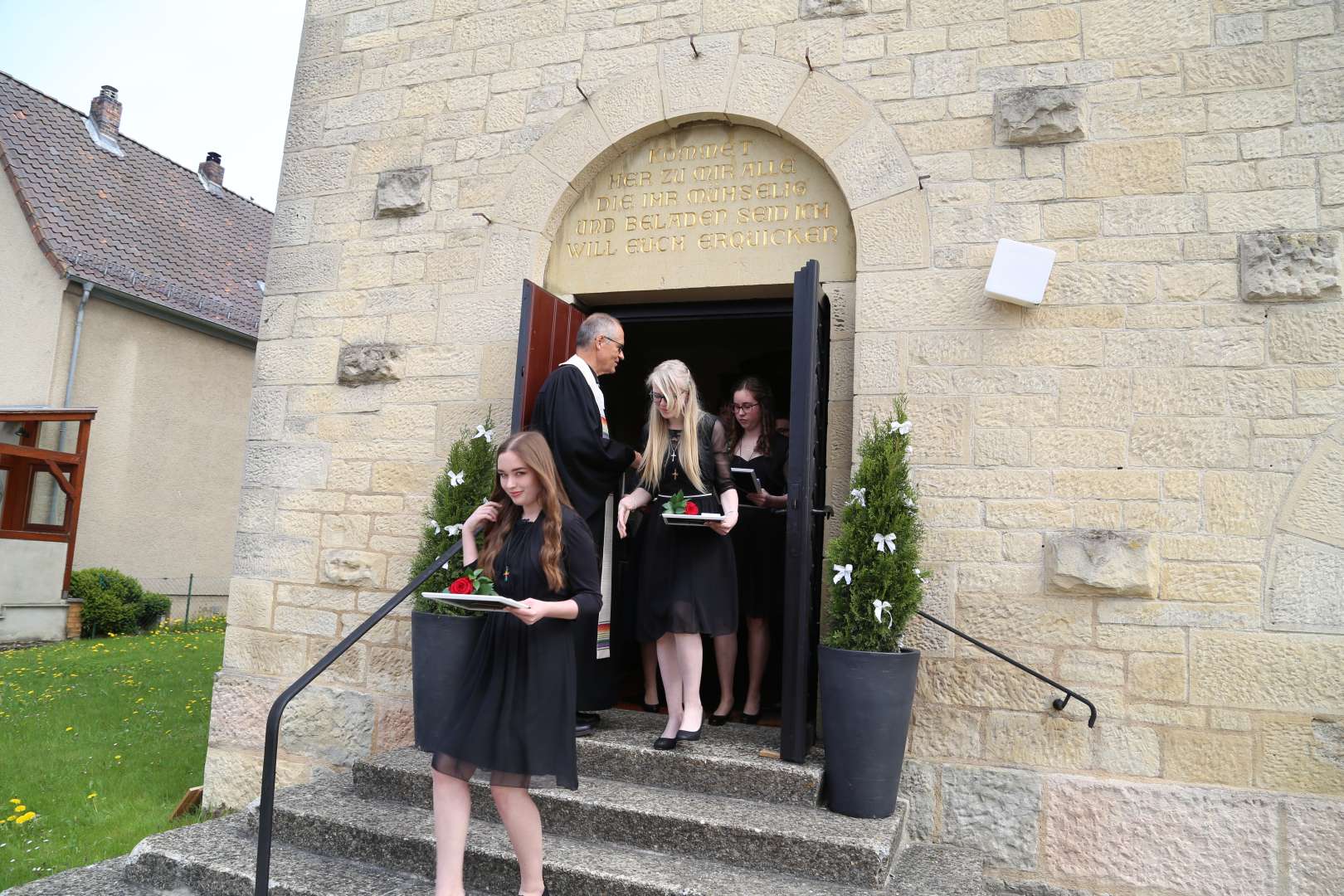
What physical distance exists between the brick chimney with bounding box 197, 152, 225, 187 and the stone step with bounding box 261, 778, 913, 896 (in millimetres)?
18727

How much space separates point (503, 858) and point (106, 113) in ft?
60.6

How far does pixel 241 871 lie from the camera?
3504 millimetres

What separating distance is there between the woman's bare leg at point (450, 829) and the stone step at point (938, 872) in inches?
60.1

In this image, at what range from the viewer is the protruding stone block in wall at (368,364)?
17.3 feet

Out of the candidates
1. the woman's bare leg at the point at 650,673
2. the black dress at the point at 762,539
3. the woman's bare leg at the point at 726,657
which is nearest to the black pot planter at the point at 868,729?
the woman's bare leg at the point at 726,657

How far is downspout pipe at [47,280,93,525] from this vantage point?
13.3m

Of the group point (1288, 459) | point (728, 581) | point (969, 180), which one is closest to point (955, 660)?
point (728, 581)

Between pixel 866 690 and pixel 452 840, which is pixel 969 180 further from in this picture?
pixel 452 840

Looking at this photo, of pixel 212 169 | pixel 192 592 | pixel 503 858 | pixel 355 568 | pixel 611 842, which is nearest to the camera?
pixel 503 858

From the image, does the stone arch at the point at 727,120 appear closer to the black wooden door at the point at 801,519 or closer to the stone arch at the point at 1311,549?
the black wooden door at the point at 801,519

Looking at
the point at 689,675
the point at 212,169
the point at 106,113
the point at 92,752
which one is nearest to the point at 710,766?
the point at 689,675

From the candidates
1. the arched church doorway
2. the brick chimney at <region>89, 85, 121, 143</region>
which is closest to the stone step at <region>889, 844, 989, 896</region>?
the arched church doorway

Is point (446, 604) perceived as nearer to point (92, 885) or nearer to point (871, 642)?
point (92, 885)

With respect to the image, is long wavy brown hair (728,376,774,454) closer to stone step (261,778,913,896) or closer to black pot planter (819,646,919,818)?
black pot planter (819,646,919,818)
